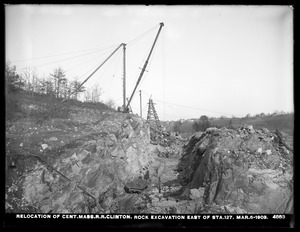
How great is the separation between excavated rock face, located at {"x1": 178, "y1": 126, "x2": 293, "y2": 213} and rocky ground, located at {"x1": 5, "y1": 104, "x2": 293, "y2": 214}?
0.10 feet

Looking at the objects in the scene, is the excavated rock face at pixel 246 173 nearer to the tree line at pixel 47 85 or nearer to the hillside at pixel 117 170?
the hillside at pixel 117 170

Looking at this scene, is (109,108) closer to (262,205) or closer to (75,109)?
(75,109)

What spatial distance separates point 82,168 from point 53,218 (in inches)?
81.1

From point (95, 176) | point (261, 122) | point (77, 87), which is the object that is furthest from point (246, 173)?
point (77, 87)

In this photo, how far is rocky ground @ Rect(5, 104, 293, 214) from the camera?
22.1ft

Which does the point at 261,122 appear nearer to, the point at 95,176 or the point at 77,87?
the point at 95,176

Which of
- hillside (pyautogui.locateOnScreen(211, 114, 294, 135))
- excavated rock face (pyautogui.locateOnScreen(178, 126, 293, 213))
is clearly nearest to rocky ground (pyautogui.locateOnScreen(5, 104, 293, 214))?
excavated rock face (pyautogui.locateOnScreen(178, 126, 293, 213))

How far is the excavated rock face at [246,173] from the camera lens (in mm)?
6738

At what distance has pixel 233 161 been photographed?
312 inches

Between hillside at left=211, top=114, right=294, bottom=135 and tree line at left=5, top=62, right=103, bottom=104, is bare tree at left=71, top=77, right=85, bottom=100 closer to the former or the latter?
tree line at left=5, top=62, right=103, bottom=104

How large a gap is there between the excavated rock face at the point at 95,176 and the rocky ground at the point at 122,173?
32mm

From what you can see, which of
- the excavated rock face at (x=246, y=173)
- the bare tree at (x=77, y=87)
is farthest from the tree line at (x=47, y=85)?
the excavated rock face at (x=246, y=173)

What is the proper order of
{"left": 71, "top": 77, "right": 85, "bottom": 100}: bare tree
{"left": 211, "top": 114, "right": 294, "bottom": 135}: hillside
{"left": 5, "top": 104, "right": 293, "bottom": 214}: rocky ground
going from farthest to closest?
{"left": 71, "top": 77, "right": 85, "bottom": 100}: bare tree
{"left": 211, "top": 114, "right": 294, "bottom": 135}: hillside
{"left": 5, "top": 104, "right": 293, "bottom": 214}: rocky ground
